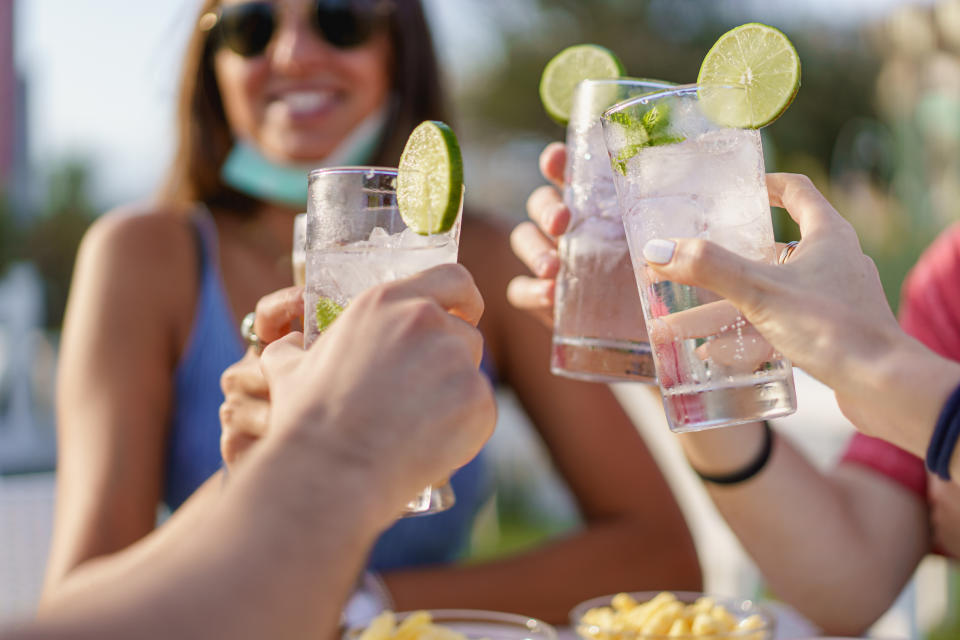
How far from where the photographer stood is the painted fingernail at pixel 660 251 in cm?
104

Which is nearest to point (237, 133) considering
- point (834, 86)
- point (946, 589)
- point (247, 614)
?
point (247, 614)

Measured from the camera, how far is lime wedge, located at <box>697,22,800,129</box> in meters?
1.15

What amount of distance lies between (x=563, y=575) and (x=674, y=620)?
0.85 metres

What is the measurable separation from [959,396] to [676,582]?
4.52 ft

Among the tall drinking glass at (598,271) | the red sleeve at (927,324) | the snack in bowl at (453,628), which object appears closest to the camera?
the snack in bowl at (453,628)

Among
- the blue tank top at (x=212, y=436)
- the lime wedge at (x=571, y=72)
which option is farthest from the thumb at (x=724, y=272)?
the blue tank top at (x=212, y=436)

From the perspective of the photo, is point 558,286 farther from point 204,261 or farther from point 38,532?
point 38,532

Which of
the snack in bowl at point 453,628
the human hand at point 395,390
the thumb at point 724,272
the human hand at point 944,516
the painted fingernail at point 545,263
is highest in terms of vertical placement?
the thumb at point 724,272

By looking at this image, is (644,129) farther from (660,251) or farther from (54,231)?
(54,231)

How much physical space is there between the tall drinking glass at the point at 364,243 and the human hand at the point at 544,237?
0.36 meters

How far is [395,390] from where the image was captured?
83 cm

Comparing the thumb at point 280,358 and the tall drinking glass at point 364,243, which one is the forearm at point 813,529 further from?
the thumb at point 280,358

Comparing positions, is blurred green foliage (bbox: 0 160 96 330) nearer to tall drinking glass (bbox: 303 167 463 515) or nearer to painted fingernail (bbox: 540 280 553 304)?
painted fingernail (bbox: 540 280 553 304)

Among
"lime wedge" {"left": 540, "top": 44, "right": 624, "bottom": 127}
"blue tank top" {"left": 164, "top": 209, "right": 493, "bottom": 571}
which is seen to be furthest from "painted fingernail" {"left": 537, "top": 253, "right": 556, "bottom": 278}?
"blue tank top" {"left": 164, "top": 209, "right": 493, "bottom": 571}
